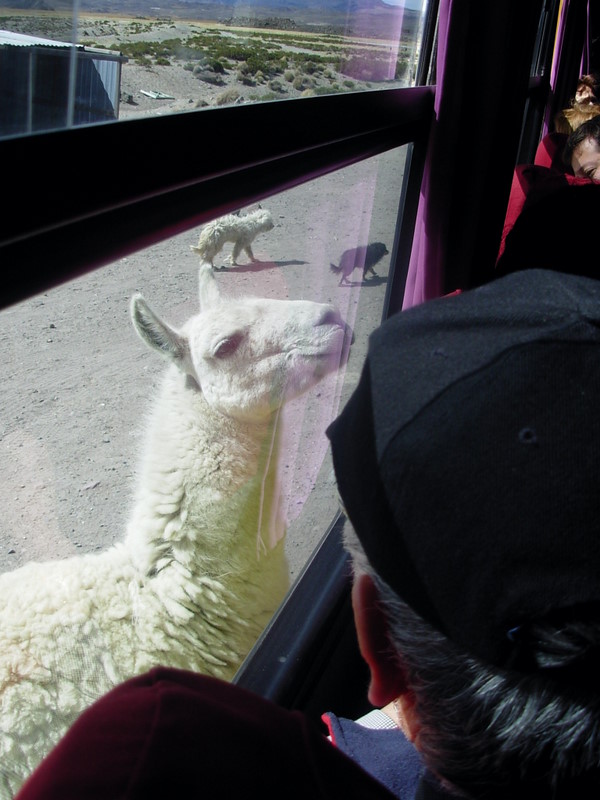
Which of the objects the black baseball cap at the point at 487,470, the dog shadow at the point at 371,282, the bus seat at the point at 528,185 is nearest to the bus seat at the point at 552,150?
the bus seat at the point at 528,185

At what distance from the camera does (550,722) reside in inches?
23.5

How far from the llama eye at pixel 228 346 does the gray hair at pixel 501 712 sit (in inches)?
42.2

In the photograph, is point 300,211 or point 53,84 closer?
point 53,84

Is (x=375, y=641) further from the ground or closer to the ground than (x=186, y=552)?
further from the ground

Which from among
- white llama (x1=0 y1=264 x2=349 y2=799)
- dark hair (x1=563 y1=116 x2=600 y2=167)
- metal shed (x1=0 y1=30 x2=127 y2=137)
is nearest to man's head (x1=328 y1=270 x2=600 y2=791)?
metal shed (x1=0 y1=30 x2=127 y2=137)

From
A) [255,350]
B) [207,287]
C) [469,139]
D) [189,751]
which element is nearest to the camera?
[189,751]

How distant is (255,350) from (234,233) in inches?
16.5

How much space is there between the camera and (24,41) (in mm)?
794

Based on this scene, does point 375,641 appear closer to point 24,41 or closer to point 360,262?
point 24,41

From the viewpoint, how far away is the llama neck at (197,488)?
1636 millimetres

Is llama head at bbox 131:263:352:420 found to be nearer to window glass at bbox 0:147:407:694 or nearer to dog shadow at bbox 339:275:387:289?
window glass at bbox 0:147:407:694

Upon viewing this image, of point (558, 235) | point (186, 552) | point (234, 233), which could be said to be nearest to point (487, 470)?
point (234, 233)

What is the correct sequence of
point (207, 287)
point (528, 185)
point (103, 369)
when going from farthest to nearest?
1. point (528, 185)
2. point (207, 287)
3. point (103, 369)

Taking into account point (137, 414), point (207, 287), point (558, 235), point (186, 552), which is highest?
point (558, 235)
